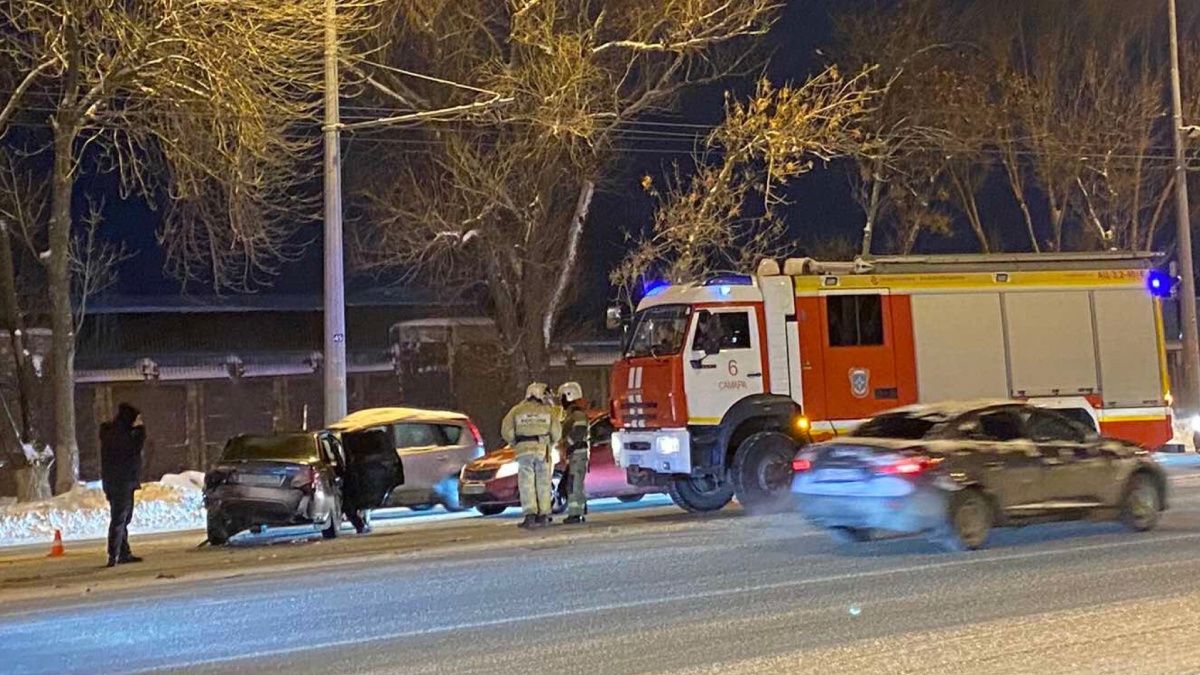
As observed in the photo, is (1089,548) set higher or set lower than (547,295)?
lower

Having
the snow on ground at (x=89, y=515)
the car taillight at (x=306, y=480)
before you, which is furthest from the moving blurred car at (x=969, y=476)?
the snow on ground at (x=89, y=515)

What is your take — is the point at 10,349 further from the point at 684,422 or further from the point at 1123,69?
the point at 1123,69

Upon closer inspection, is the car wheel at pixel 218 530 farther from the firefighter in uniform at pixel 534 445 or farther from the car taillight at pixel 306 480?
the firefighter in uniform at pixel 534 445

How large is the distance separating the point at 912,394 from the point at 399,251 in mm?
12602

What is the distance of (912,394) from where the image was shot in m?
17.2

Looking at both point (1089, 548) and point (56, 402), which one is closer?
point (1089, 548)

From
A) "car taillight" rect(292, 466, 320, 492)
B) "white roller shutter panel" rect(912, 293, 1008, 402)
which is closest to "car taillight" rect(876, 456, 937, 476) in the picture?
"white roller shutter panel" rect(912, 293, 1008, 402)

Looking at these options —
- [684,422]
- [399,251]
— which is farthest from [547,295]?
[684,422]

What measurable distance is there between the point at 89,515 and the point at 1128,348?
15.4 meters

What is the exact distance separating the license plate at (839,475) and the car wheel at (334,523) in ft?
20.5

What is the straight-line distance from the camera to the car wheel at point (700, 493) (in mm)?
17047

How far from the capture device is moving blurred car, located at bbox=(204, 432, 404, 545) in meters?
15.1

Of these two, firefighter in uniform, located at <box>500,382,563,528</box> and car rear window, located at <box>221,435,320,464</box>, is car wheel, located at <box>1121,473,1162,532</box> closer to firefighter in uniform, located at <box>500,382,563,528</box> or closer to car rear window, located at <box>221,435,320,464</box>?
firefighter in uniform, located at <box>500,382,563,528</box>

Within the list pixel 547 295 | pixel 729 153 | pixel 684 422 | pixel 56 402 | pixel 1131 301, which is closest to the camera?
pixel 684 422
